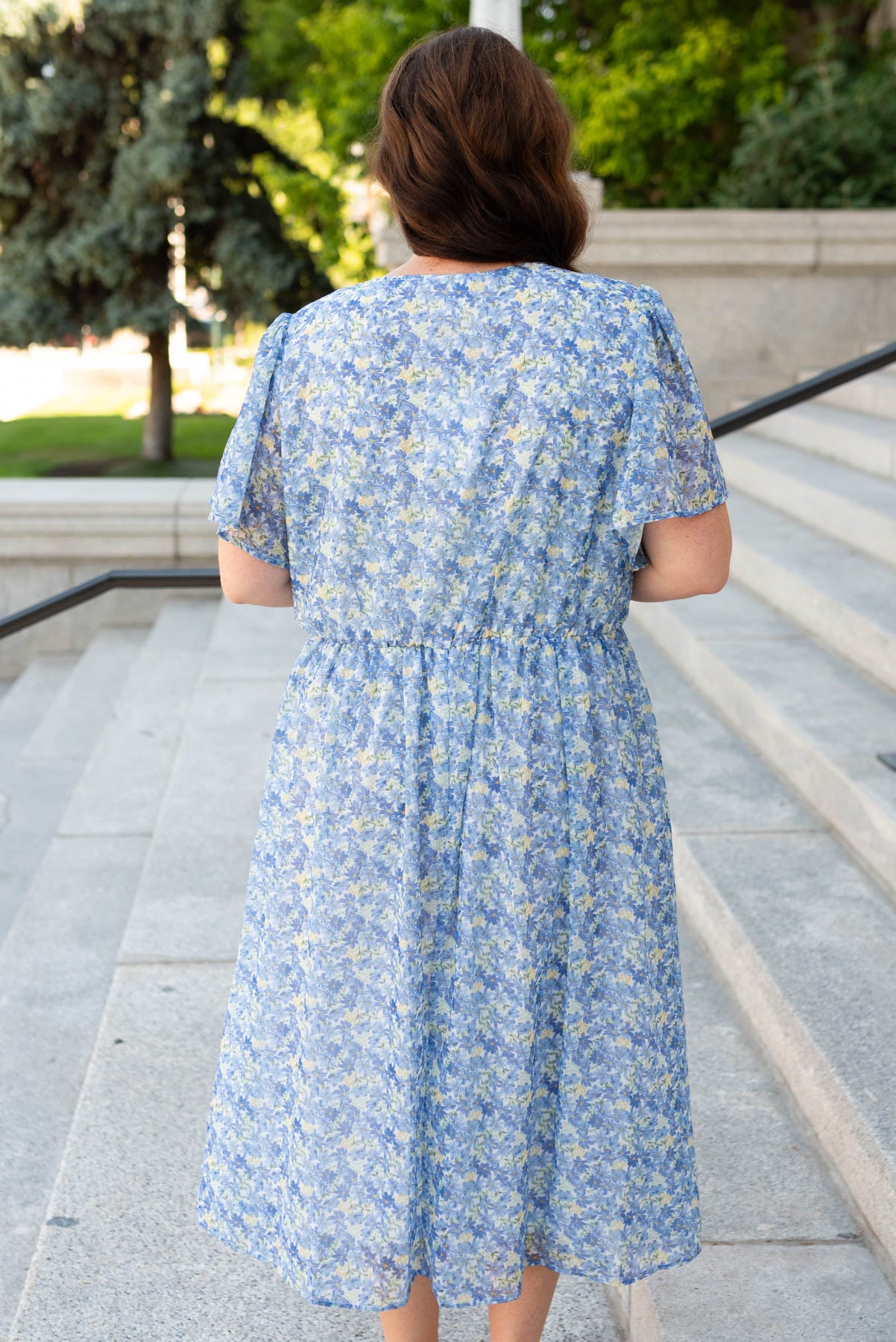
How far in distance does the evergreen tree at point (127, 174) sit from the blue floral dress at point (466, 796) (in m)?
12.7

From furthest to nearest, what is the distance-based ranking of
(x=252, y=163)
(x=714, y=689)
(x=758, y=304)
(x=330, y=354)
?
(x=252, y=163) → (x=758, y=304) → (x=714, y=689) → (x=330, y=354)

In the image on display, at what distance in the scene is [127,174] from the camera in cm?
1336

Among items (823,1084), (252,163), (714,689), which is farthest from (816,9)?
(823,1084)

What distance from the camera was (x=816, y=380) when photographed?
3.61m

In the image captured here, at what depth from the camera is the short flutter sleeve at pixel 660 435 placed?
148 cm

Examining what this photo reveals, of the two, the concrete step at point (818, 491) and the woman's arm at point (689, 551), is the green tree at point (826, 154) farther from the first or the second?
the woman's arm at point (689, 551)

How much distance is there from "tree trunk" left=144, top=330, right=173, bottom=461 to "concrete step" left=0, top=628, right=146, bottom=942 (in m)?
8.59

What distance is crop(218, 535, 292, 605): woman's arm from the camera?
5.51 feet

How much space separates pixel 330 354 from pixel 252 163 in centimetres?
1364

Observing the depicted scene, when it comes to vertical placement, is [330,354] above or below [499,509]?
above

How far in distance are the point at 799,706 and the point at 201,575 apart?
177 centimetres

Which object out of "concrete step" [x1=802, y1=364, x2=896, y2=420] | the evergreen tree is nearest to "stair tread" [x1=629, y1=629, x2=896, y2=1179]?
"concrete step" [x1=802, y1=364, x2=896, y2=420]

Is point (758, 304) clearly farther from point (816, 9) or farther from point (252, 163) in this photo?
point (252, 163)

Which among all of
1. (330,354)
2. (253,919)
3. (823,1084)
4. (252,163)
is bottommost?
(823,1084)
